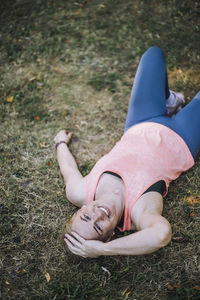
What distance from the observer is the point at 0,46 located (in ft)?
18.9

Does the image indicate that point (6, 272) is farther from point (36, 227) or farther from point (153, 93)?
point (153, 93)

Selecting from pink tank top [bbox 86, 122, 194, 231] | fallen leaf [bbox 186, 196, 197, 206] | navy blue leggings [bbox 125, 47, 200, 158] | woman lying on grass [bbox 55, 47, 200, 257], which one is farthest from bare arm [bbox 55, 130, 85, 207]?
fallen leaf [bbox 186, 196, 197, 206]

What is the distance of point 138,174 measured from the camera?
3.06 metres

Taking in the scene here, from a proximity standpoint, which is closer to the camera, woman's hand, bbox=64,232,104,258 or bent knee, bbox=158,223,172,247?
bent knee, bbox=158,223,172,247

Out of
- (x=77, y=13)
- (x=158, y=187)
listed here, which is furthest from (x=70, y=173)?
(x=77, y=13)

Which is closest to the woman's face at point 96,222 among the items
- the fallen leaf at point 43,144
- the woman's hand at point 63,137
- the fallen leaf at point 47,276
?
the fallen leaf at point 47,276

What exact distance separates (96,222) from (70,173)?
100cm

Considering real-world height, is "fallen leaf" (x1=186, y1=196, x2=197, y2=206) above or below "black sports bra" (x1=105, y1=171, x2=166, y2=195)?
below

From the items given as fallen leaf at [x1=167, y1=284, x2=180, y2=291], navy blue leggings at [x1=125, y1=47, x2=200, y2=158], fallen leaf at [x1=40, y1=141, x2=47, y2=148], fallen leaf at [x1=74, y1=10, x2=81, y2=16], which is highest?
fallen leaf at [x1=74, y1=10, x2=81, y2=16]

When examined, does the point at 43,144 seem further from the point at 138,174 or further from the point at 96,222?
the point at 96,222

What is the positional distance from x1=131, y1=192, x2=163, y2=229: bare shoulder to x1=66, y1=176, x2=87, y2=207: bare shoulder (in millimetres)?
634

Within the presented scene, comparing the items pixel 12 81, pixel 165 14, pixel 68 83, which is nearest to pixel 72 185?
pixel 68 83

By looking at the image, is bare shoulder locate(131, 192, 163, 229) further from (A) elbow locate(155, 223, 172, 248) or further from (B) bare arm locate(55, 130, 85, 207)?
(B) bare arm locate(55, 130, 85, 207)

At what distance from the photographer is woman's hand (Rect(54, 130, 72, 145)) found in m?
4.19
